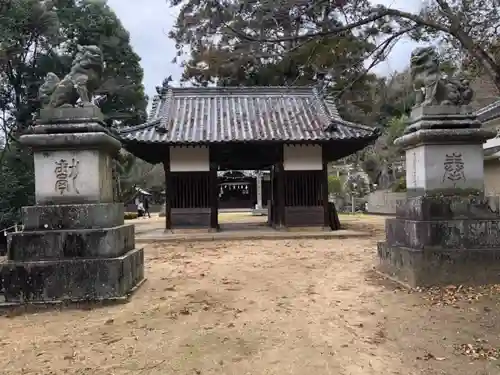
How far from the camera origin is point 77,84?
239 inches

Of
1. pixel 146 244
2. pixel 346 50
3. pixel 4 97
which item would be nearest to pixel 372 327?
pixel 346 50

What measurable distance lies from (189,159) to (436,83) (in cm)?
1032

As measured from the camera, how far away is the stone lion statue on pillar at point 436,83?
652cm

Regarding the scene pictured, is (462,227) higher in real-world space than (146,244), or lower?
higher

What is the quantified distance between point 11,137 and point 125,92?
8.87 m

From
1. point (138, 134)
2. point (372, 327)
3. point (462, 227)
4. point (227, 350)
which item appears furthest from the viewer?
point (138, 134)

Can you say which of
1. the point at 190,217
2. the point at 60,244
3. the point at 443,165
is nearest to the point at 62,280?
the point at 60,244

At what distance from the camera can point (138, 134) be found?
1481 cm

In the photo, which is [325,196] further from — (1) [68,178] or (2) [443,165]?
(1) [68,178]

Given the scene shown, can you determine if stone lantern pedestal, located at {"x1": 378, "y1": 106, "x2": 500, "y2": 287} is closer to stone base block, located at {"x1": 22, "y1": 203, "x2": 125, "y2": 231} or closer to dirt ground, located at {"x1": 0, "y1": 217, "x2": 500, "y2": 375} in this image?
dirt ground, located at {"x1": 0, "y1": 217, "x2": 500, "y2": 375}

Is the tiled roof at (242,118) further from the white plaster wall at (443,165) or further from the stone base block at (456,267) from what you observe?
the stone base block at (456,267)

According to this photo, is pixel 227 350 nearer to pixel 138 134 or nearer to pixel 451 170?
pixel 451 170

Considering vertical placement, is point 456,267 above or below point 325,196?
below

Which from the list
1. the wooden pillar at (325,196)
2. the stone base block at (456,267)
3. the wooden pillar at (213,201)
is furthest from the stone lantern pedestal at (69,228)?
the wooden pillar at (325,196)
